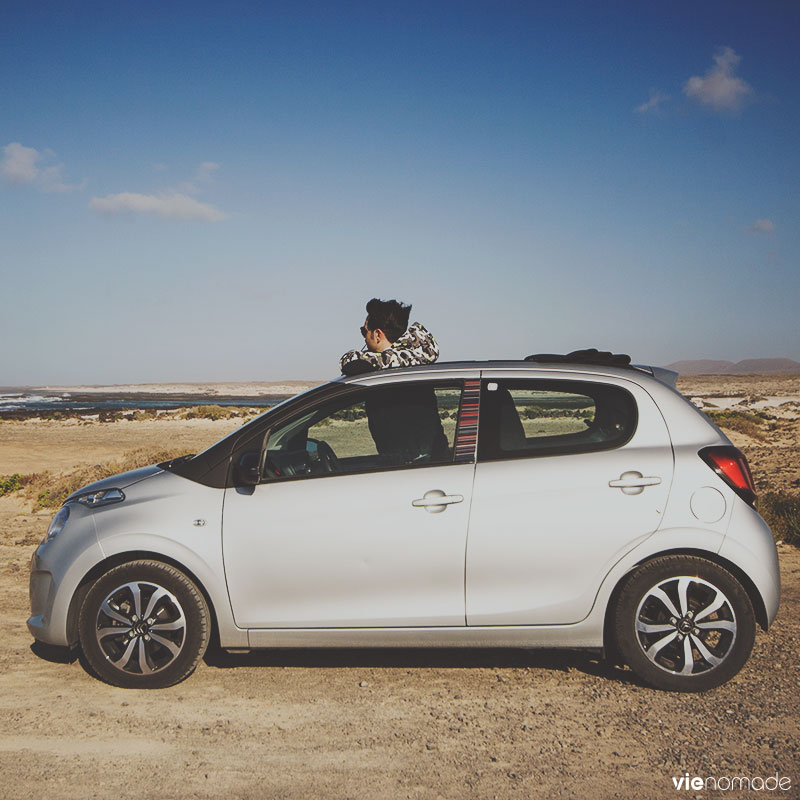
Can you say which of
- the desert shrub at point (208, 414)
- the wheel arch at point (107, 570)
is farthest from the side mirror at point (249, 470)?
the desert shrub at point (208, 414)

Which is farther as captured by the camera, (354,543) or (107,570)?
(107,570)

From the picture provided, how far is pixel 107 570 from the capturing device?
14.4ft

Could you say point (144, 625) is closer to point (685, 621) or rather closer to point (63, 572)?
point (63, 572)

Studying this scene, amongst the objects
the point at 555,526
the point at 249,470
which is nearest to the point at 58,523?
the point at 249,470

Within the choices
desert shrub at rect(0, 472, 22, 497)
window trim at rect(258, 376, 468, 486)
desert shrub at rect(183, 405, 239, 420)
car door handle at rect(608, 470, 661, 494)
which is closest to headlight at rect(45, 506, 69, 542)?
window trim at rect(258, 376, 468, 486)

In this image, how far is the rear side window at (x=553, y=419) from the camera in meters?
4.34

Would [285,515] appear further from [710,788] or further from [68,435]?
[68,435]

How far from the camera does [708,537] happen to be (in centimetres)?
414

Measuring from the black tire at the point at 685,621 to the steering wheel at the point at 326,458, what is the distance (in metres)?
1.76

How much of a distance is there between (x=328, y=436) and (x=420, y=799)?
216 centimetres

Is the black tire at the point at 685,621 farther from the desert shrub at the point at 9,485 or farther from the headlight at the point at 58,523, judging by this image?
the desert shrub at the point at 9,485

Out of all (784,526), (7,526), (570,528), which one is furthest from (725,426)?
(570,528)

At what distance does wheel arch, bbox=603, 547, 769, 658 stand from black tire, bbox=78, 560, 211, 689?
2.26m

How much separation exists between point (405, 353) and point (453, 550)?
2.07 meters
